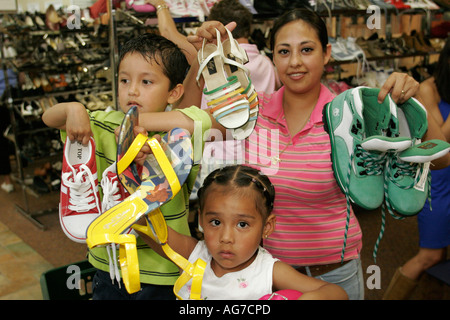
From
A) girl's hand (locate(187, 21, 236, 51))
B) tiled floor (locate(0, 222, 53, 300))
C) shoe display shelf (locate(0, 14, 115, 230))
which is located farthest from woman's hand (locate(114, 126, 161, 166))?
shoe display shelf (locate(0, 14, 115, 230))

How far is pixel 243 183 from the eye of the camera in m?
1.08

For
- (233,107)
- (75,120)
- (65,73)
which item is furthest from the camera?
(65,73)

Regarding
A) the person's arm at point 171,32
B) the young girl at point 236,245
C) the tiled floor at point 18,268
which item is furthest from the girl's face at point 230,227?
the tiled floor at point 18,268

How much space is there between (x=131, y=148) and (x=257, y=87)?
5.26 feet

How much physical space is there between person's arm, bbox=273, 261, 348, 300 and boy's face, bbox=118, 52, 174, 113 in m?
0.49

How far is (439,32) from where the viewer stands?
480 cm

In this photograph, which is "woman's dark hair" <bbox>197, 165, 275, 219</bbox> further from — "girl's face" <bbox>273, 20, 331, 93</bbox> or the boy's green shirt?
"girl's face" <bbox>273, 20, 331, 93</bbox>

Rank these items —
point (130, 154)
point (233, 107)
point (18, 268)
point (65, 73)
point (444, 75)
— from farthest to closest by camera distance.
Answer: point (65, 73) < point (18, 268) < point (444, 75) < point (233, 107) < point (130, 154)

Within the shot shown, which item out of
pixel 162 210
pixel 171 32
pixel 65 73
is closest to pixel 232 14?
pixel 171 32

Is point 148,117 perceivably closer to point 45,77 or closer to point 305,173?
point 305,173

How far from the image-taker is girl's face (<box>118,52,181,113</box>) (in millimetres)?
1047

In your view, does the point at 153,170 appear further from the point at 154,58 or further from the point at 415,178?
the point at 415,178

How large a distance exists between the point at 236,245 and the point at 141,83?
445mm
